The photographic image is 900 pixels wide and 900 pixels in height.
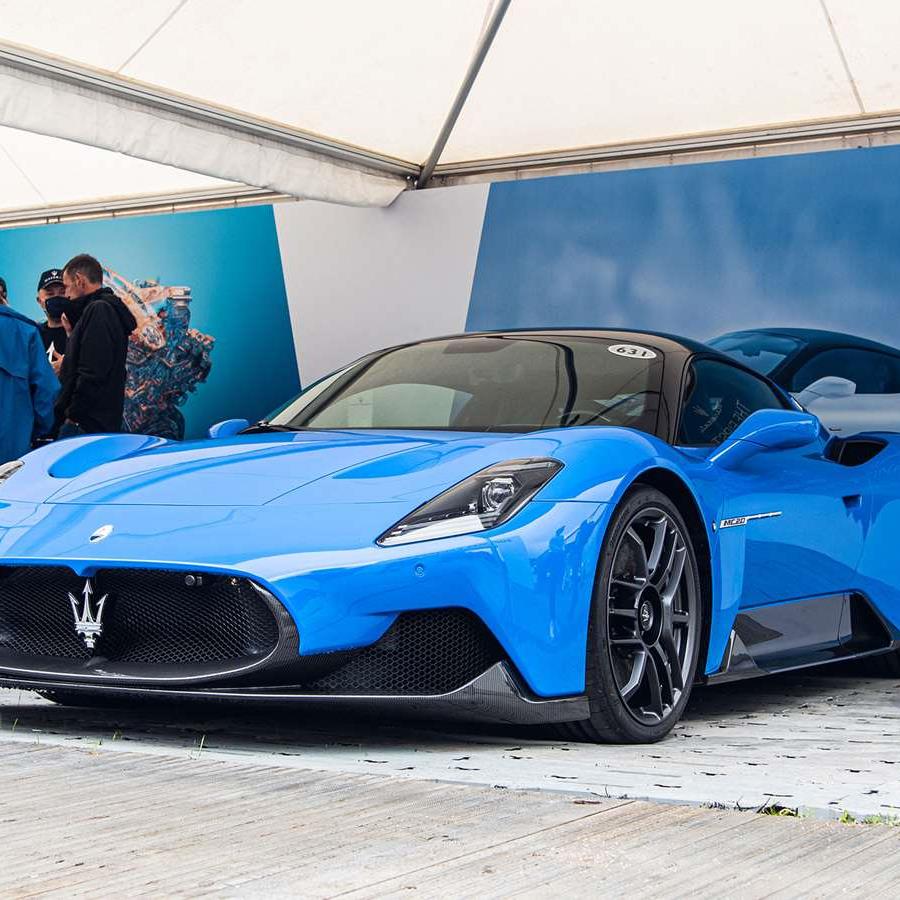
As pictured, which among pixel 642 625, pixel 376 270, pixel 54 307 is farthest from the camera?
pixel 54 307

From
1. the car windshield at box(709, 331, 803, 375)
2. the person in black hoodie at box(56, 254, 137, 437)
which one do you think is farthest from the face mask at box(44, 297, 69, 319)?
the car windshield at box(709, 331, 803, 375)

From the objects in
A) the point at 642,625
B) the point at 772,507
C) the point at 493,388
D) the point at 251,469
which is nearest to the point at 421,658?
the point at 642,625

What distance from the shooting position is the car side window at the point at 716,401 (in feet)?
14.2

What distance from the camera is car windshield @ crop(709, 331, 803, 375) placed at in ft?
30.8

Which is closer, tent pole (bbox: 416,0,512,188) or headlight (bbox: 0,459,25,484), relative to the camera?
headlight (bbox: 0,459,25,484)

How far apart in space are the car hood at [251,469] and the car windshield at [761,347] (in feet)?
18.3

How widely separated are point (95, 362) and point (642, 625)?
17.4 ft

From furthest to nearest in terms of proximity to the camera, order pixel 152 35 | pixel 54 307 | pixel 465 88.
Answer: pixel 54 307 → pixel 465 88 → pixel 152 35

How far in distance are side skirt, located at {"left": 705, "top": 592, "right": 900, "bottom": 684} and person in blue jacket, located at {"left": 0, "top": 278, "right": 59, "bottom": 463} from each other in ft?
14.1

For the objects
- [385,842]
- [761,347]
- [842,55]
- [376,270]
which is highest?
[842,55]

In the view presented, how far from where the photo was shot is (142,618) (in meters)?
3.47

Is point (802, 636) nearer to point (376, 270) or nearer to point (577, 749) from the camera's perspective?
point (577, 749)

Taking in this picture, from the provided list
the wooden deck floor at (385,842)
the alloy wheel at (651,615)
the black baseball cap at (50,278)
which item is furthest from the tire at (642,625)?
the black baseball cap at (50,278)

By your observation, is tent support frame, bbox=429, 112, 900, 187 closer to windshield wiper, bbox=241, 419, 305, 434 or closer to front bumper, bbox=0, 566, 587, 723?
windshield wiper, bbox=241, 419, 305, 434
